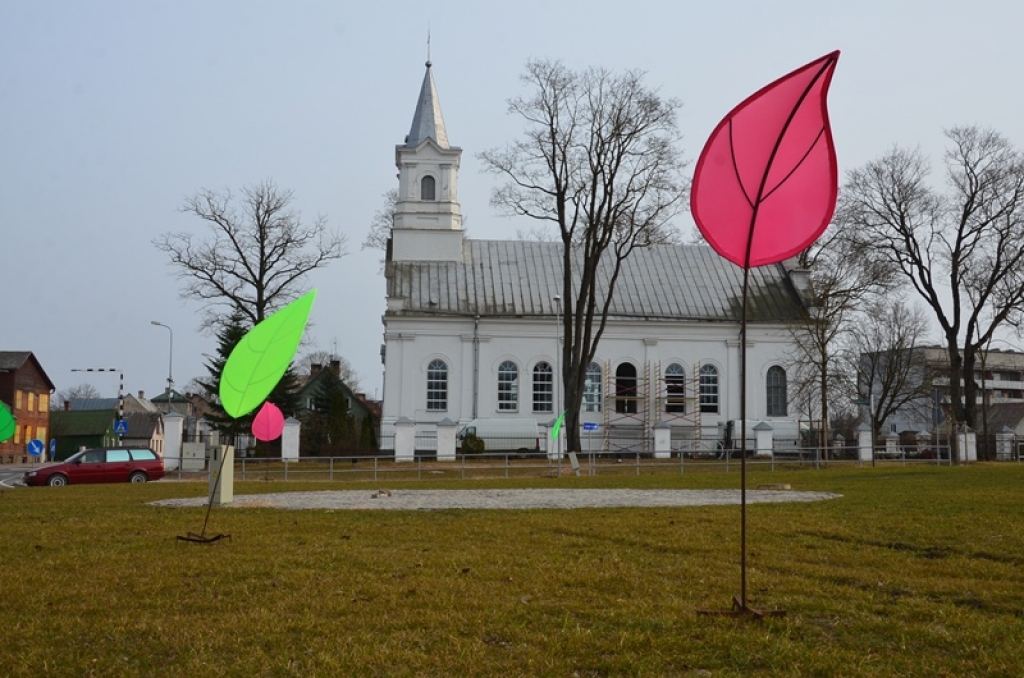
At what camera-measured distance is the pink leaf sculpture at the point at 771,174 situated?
22.3 feet

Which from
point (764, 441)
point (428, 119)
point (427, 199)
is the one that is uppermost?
point (428, 119)

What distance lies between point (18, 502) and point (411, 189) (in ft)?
115

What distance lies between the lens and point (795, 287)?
173ft

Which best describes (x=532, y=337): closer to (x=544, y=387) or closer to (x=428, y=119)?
(x=544, y=387)

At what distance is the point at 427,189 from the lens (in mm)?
52031

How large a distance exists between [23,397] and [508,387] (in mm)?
41043

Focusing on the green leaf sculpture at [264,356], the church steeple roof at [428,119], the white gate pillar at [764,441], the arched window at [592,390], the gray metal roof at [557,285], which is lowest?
the white gate pillar at [764,441]

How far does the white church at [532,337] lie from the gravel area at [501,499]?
26.3 meters

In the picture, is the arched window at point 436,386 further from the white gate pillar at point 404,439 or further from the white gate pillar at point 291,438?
the white gate pillar at point 291,438

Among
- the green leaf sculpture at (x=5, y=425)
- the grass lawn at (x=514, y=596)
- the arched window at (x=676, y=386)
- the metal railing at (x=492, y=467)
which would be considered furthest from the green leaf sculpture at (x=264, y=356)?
the arched window at (x=676, y=386)

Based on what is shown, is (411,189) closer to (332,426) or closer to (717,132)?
(332,426)

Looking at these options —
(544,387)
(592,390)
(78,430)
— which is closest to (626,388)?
(592,390)

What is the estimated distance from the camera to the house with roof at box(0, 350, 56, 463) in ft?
225

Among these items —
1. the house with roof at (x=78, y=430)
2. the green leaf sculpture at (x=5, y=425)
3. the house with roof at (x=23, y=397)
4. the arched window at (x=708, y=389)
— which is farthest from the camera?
the house with roof at (x=78, y=430)
